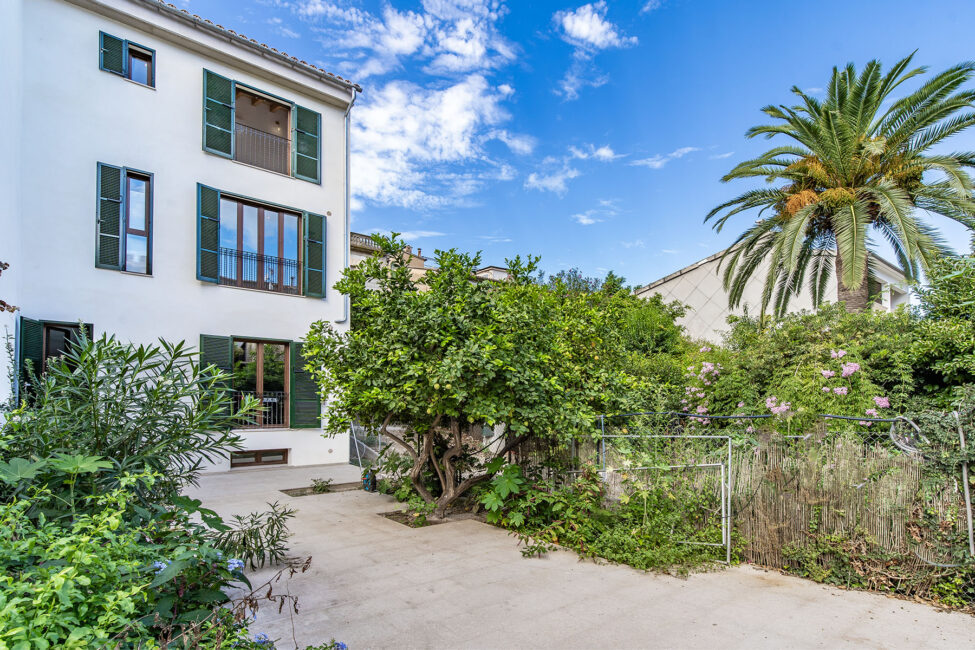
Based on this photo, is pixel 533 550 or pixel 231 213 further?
pixel 231 213

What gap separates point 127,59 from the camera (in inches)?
418

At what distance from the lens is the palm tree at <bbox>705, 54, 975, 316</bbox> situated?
32.0ft

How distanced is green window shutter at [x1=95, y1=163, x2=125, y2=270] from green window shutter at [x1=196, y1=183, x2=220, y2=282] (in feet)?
4.38

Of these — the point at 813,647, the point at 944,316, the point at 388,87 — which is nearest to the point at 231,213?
the point at 388,87

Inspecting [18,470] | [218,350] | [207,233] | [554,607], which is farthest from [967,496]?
[207,233]

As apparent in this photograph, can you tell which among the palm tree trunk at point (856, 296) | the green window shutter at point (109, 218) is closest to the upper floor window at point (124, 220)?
the green window shutter at point (109, 218)

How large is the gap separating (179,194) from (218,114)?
2065mm

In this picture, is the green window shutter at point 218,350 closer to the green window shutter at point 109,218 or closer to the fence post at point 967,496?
the green window shutter at point 109,218

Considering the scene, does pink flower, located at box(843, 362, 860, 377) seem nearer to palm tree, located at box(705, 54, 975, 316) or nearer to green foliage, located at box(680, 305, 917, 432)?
green foliage, located at box(680, 305, 917, 432)

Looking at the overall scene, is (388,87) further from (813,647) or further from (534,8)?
(813,647)

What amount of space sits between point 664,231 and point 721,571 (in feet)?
44.1

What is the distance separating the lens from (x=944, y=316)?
7.80 meters

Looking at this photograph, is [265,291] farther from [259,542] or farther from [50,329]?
[259,542]

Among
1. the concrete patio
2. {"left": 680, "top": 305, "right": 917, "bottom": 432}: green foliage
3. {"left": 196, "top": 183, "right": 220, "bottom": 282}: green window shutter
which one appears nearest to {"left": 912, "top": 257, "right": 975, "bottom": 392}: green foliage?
{"left": 680, "top": 305, "right": 917, "bottom": 432}: green foliage
